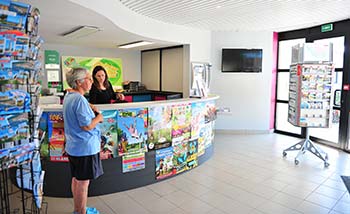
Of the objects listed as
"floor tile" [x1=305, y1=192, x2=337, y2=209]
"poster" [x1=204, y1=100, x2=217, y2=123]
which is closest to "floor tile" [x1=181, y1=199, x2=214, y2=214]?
"floor tile" [x1=305, y1=192, x2=337, y2=209]

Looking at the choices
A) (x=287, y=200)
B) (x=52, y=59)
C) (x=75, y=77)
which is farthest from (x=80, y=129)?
(x=52, y=59)

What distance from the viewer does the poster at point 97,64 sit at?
22.5 feet

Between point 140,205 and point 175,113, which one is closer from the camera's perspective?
point 140,205

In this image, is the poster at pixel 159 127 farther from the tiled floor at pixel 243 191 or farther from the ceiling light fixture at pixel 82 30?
the ceiling light fixture at pixel 82 30

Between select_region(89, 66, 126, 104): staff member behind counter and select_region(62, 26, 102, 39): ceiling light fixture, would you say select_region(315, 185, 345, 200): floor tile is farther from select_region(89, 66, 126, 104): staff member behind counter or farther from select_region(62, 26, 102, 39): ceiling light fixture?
select_region(62, 26, 102, 39): ceiling light fixture

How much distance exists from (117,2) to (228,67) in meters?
3.63

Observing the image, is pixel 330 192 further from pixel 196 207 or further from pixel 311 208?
pixel 196 207

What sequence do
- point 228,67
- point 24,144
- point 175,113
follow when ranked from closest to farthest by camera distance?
point 24,144
point 175,113
point 228,67

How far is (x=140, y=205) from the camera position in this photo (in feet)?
10.4

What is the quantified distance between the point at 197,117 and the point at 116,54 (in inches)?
169

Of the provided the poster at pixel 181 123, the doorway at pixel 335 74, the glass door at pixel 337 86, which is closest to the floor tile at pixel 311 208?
the poster at pixel 181 123

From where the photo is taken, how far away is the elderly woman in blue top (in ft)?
8.08

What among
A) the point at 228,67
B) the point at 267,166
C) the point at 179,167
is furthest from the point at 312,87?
the point at 179,167

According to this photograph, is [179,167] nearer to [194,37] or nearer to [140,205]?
[140,205]
